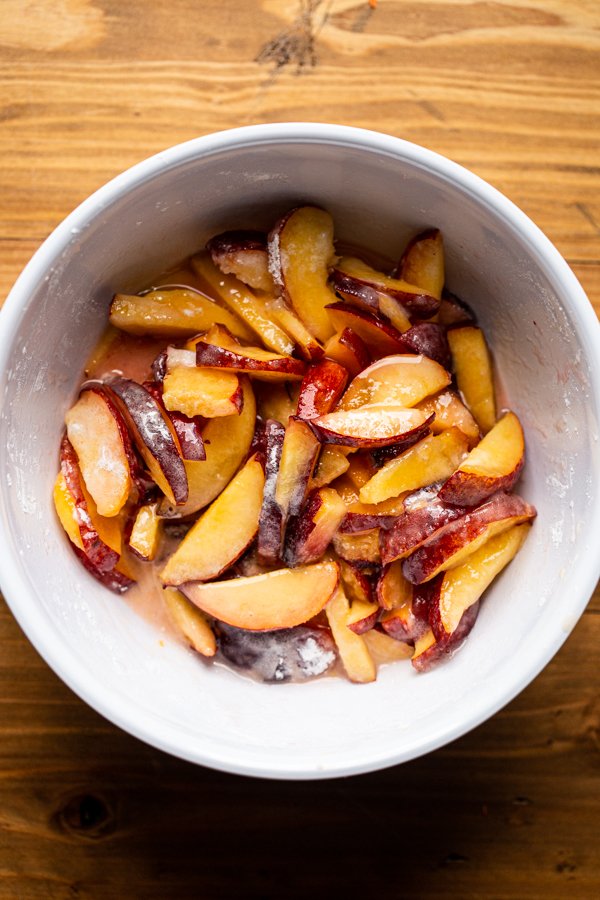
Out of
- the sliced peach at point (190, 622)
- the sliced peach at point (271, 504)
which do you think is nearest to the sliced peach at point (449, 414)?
the sliced peach at point (271, 504)

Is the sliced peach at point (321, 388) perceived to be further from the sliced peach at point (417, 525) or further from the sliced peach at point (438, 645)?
the sliced peach at point (438, 645)

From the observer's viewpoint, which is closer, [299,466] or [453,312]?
[299,466]

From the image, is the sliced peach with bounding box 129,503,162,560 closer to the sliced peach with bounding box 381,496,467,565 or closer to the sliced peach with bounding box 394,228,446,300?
the sliced peach with bounding box 381,496,467,565

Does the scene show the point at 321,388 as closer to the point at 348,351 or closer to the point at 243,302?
the point at 348,351

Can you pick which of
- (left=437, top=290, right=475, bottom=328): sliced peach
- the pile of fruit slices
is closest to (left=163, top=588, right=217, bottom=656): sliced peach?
the pile of fruit slices

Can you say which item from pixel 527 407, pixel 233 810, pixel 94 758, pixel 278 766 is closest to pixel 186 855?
pixel 233 810

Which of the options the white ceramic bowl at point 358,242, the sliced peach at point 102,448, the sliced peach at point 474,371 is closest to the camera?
the white ceramic bowl at point 358,242

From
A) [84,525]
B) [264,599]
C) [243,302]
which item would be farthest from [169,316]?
[264,599]
